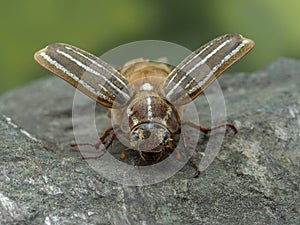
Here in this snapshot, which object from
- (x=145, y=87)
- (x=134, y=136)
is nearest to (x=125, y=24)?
(x=145, y=87)

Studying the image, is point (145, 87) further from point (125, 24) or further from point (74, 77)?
point (125, 24)

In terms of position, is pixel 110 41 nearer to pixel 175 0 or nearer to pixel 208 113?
pixel 175 0

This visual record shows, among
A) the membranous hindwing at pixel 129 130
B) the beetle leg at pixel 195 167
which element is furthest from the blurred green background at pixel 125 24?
the beetle leg at pixel 195 167

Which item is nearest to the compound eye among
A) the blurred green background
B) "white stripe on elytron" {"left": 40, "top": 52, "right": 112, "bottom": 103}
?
"white stripe on elytron" {"left": 40, "top": 52, "right": 112, "bottom": 103}

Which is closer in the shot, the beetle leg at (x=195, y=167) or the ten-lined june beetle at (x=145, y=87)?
the beetle leg at (x=195, y=167)

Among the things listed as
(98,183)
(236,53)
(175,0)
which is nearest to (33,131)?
(98,183)

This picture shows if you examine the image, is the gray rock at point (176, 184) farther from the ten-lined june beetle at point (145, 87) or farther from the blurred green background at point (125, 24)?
the blurred green background at point (125, 24)
